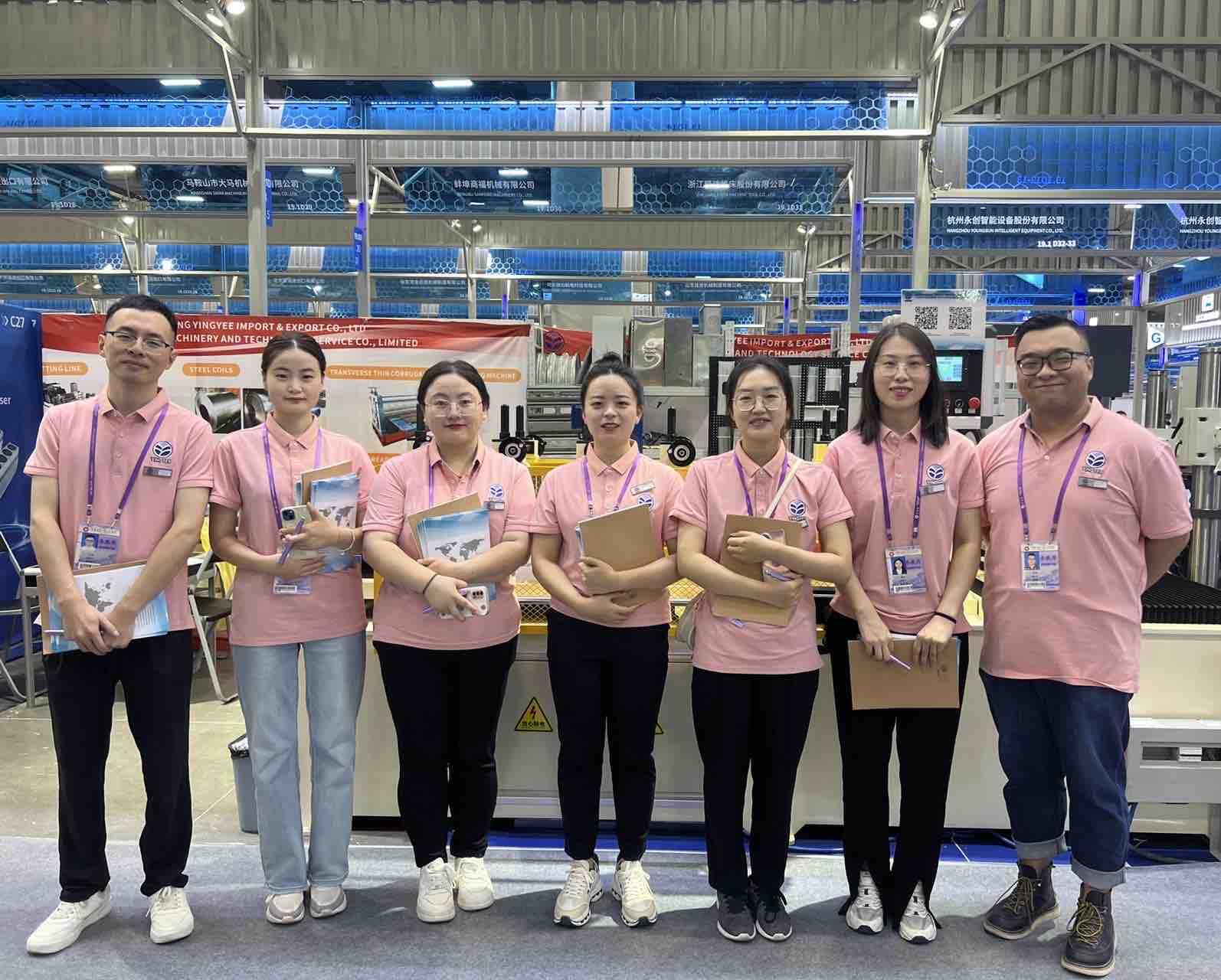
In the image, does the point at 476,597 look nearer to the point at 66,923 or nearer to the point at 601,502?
the point at 601,502

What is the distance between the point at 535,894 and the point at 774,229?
9245 millimetres

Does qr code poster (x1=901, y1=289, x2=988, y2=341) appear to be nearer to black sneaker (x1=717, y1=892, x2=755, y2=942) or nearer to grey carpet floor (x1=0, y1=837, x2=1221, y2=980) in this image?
grey carpet floor (x1=0, y1=837, x2=1221, y2=980)

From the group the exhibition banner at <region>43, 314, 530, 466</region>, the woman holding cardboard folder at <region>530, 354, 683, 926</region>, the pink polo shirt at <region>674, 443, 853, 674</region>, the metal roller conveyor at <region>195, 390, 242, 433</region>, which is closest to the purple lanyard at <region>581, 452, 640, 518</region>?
the woman holding cardboard folder at <region>530, 354, 683, 926</region>

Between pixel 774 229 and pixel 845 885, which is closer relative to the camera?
pixel 845 885

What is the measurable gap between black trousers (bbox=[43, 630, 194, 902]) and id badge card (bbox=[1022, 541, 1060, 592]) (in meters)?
2.13

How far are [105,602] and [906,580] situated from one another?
1.98 meters

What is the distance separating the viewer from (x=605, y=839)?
10.5ft

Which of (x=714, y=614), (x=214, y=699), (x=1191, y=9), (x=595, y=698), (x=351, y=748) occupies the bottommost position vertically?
(x=214, y=699)

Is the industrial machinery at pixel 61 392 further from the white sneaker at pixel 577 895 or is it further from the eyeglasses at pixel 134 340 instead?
the white sneaker at pixel 577 895

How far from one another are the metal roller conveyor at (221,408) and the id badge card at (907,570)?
3.64 metres

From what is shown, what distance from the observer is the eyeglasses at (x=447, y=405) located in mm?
2385

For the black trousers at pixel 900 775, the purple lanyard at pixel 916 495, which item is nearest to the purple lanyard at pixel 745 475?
the purple lanyard at pixel 916 495

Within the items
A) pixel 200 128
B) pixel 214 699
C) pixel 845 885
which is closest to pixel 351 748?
pixel 845 885

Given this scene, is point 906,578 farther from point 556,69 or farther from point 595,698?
point 556,69
